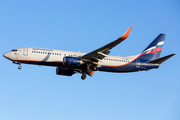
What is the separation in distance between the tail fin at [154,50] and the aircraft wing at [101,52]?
9.20 metres

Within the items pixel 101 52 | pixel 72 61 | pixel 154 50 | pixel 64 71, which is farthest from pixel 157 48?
pixel 64 71

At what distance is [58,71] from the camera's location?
42.9m

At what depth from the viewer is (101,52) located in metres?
35.6

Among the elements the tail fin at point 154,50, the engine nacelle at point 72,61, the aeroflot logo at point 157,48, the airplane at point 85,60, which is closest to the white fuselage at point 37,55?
the airplane at point 85,60

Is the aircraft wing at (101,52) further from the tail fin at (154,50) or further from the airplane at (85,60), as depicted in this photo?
the tail fin at (154,50)

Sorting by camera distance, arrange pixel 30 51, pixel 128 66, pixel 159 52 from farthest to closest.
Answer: pixel 159 52
pixel 128 66
pixel 30 51

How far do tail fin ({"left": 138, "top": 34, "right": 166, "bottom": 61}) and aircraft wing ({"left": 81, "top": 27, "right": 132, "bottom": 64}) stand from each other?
9201mm

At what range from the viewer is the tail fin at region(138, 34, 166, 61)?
42831mm

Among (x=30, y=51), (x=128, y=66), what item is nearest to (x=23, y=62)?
(x=30, y=51)

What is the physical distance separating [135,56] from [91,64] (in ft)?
29.8

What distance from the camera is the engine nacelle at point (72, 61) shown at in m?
35.8

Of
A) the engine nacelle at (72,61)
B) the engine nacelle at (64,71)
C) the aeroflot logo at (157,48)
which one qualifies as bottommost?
the engine nacelle at (64,71)

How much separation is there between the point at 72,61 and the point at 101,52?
4.60m

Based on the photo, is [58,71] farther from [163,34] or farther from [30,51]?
[163,34]
